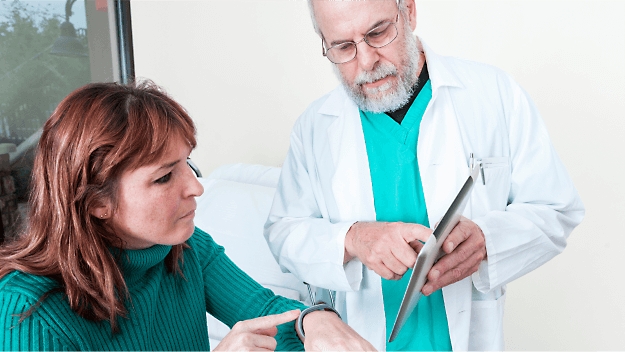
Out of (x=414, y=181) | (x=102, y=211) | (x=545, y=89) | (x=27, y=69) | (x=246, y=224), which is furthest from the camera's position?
(x=27, y=69)

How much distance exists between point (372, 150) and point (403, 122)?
0.34 ft

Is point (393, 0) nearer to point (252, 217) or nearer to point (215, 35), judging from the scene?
point (252, 217)

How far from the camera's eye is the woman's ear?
3.55ft

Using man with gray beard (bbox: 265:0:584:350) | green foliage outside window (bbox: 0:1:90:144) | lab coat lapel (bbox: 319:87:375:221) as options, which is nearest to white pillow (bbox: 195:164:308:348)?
man with gray beard (bbox: 265:0:584:350)

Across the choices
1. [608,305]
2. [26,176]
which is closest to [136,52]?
[26,176]

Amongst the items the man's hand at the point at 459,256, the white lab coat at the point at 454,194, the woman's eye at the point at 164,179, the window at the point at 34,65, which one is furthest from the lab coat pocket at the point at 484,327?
the window at the point at 34,65


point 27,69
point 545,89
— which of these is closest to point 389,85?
point 545,89

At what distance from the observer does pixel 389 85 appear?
139 centimetres

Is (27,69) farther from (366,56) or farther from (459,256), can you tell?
(459,256)

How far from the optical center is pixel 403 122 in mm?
1478

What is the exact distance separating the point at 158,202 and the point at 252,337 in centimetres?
30

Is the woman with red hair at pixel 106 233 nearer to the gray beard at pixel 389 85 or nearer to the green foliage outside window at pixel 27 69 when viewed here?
the gray beard at pixel 389 85

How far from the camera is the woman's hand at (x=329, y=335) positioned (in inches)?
42.9

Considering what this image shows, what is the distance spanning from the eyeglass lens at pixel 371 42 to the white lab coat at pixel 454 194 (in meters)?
0.18
